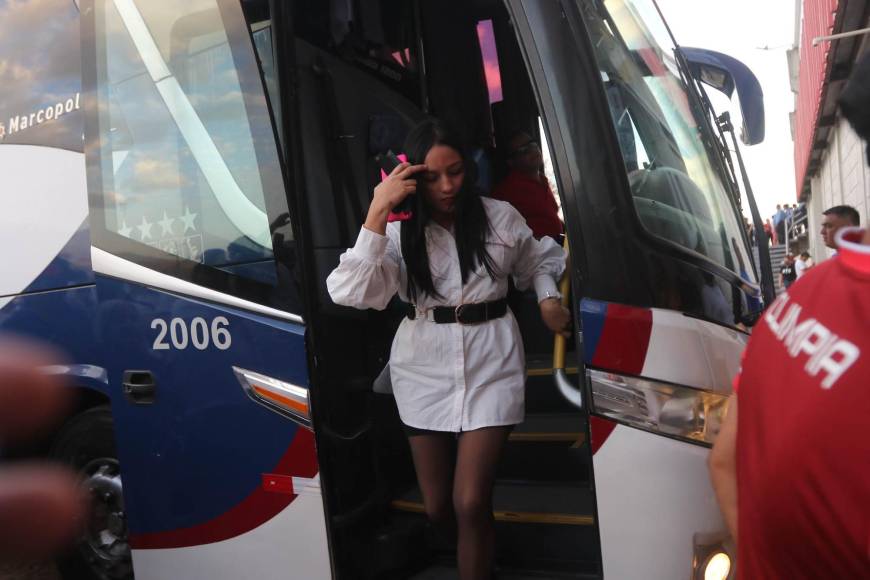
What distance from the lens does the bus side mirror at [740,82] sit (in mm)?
3564

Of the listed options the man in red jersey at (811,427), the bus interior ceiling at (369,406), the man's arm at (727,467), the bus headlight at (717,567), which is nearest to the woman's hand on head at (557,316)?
the bus interior ceiling at (369,406)

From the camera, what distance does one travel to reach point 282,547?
2.71 metres

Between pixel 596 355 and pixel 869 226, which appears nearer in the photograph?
pixel 869 226

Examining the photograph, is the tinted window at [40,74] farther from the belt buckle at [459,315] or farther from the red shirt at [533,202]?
the red shirt at [533,202]

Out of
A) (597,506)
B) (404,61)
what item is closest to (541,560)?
(597,506)

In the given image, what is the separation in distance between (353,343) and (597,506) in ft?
3.69

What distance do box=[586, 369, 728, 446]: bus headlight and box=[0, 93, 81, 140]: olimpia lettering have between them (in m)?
2.56

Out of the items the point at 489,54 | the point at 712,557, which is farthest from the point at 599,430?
the point at 489,54

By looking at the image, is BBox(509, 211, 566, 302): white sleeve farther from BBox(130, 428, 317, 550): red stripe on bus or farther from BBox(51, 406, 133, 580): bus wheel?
BBox(51, 406, 133, 580): bus wheel

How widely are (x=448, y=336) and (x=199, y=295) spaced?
2.96ft

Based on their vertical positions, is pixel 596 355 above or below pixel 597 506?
above

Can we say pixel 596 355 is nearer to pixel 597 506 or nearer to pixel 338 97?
pixel 597 506

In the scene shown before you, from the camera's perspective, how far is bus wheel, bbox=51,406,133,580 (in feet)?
11.0

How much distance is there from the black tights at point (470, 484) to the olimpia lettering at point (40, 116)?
80.8 inches
